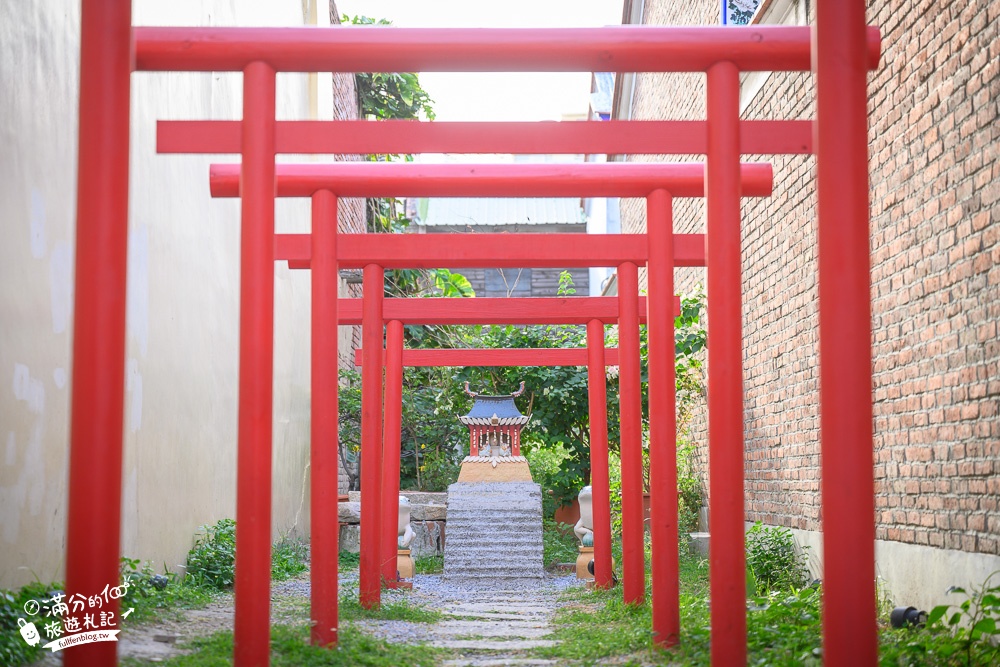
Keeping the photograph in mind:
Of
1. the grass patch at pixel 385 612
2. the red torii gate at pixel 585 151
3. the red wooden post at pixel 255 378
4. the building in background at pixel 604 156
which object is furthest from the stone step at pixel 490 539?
the building in background at pixel 604 156

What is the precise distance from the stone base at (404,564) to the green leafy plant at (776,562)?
395cm

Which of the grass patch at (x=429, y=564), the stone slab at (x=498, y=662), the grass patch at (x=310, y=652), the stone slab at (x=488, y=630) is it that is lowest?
the grass patch at (x=429, y=564)

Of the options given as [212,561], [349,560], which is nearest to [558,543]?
[349,560]

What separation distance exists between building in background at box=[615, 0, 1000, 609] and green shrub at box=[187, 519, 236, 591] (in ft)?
16.1

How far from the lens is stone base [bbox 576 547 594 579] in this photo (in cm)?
1220

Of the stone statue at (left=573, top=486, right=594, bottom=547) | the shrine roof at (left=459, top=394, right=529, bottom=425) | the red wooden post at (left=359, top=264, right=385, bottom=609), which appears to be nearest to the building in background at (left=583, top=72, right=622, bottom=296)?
the shrine roof at (left=459, top=394, right=529, bottom=425)

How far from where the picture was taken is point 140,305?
8336 mm

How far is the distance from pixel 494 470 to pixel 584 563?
107 inches

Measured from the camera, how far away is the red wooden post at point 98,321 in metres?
4.03

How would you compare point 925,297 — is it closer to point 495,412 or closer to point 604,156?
point 495,412

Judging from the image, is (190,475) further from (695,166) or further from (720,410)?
(720,410)

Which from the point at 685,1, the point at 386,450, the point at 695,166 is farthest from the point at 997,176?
the point at 685,1

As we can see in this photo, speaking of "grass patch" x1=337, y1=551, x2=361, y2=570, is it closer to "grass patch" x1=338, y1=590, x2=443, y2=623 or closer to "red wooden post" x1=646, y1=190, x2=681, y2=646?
"grass patch" x1=338, y1=590, x2=443, y2=623

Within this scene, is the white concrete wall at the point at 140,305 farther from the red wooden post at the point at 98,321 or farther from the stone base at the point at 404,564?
the red wooden post at the point at 98,321
